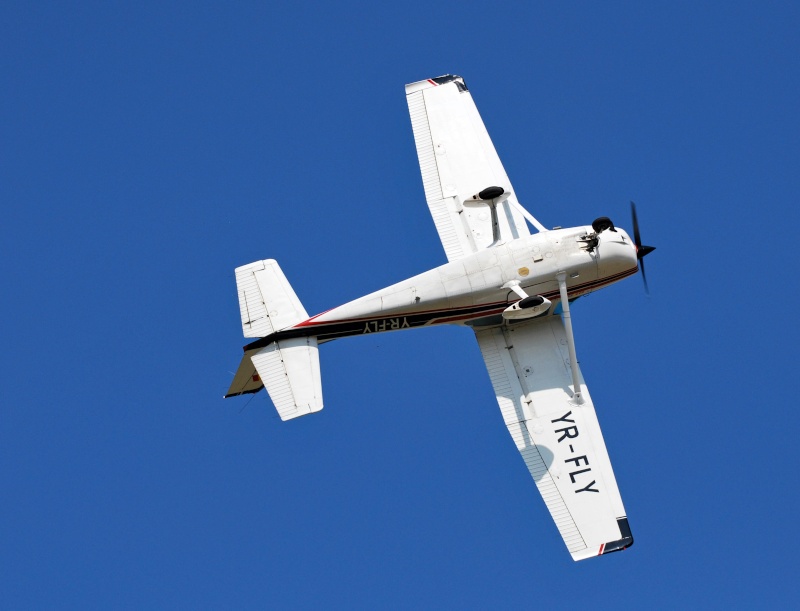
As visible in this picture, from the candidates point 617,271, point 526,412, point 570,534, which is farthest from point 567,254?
point 570,534

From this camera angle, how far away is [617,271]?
42.5 metres

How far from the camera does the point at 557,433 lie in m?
40.3

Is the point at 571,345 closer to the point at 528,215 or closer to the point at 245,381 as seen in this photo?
the point at 528,215

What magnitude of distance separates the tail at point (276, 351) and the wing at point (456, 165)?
5.78 metres

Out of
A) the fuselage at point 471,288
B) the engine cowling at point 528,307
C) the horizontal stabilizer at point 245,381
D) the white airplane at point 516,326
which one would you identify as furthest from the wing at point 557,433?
the horizontal stabilizer at point 245,381

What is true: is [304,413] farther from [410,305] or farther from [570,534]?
[570,534]

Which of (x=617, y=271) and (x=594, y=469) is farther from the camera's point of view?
(x=617, y=271)

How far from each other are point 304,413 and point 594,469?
854cm

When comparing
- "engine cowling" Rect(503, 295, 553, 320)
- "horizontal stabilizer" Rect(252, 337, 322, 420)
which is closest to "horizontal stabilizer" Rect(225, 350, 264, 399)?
"horizontal stabilizer" Rect(252, 337, 322, 420)

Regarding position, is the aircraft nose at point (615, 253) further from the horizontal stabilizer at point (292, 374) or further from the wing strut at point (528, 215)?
the horizontal stabilizer at point (292, 374)

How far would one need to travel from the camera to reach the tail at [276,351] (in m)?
39.0

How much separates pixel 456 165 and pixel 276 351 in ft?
32.2

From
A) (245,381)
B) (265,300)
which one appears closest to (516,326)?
(265,300)

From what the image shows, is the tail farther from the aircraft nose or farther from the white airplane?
the aircraft nose
